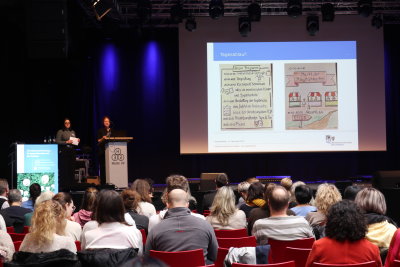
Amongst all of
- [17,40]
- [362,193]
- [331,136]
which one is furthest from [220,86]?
[362,193]

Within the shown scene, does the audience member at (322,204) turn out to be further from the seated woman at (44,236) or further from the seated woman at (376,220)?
the seated woman at (44,236)

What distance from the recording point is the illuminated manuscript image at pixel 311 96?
14.2 metres

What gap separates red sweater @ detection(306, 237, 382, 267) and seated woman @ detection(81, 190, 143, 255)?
121 centimetres

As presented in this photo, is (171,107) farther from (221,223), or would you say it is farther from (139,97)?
(221,223)

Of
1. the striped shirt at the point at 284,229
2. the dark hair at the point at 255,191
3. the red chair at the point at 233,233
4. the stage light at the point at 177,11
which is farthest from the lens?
the stage light at the point at 177,11

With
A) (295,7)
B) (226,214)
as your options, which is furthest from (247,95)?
(226,214)

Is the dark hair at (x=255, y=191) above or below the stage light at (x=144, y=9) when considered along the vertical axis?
below

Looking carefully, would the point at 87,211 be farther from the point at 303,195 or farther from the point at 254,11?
the point at 254,11

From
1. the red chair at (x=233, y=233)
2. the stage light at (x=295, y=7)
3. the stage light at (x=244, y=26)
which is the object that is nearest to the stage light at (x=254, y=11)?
the stage light at (x=244, y=26)

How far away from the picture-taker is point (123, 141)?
476 inches

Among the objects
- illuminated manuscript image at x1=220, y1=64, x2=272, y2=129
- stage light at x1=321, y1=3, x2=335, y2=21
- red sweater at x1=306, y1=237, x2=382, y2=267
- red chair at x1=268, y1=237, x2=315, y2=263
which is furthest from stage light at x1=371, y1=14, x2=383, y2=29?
red sweater at x1=306, y1=237, x2=382, y2=267

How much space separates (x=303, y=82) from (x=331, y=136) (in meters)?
1.48

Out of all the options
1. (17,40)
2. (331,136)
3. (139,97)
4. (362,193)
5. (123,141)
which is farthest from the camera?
(139,97)

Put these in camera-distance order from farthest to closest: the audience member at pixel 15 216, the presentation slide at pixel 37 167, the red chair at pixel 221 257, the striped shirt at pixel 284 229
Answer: the presentation slide at pixel 37 167 < the audience member at pixel 15 216 < the striped shirt at pixel 284 229 < the red chair at pixel 221 257
